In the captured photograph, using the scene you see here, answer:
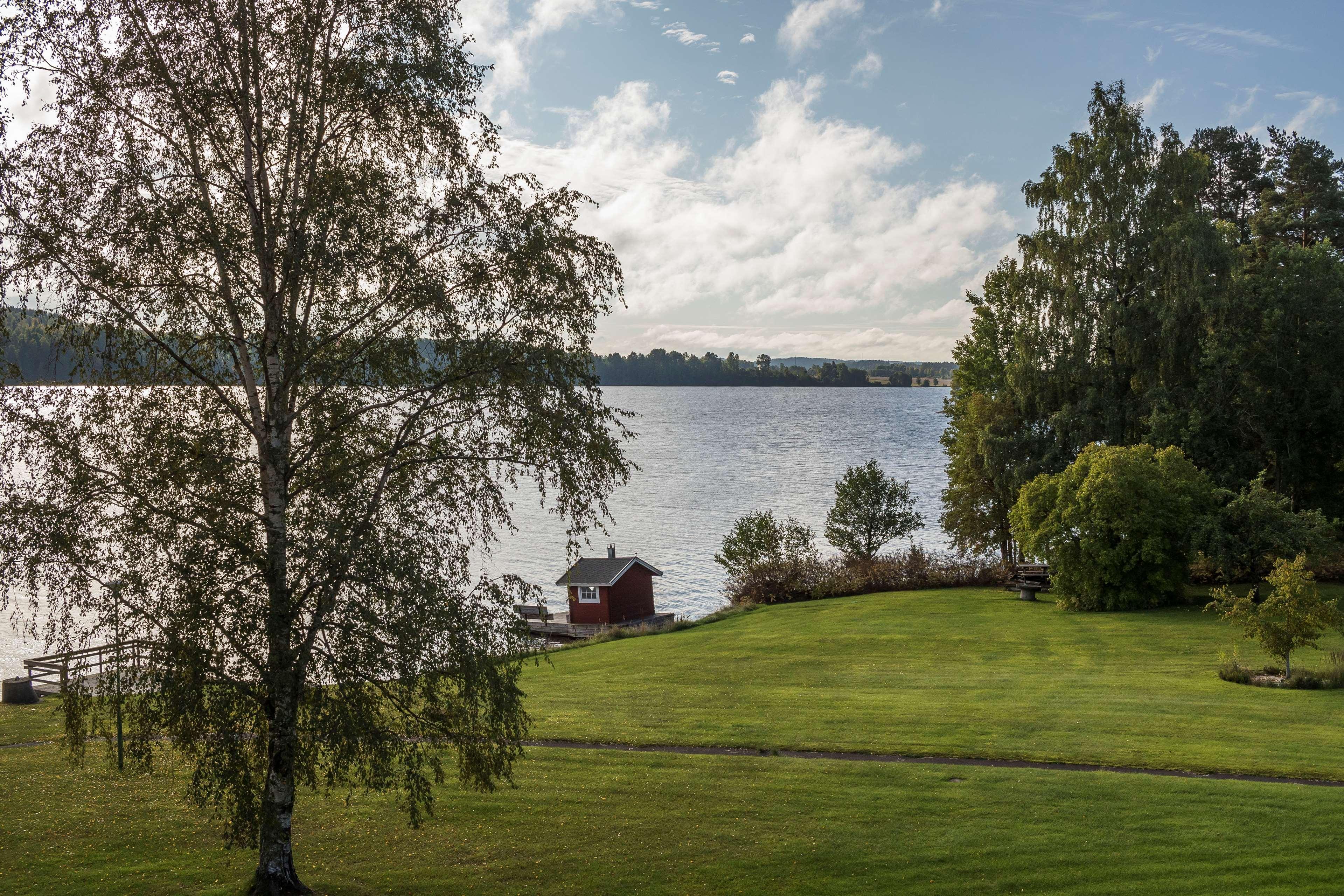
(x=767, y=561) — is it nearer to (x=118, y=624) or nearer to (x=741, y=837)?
(x=741, y=837)

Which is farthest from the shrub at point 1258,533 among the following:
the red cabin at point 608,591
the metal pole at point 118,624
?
the metal pole at point 118,624

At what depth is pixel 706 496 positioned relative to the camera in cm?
8469

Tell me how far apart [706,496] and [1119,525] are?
5384 cm

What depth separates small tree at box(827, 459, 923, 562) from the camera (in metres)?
51.1

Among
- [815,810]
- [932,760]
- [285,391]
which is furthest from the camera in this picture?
[932,760]

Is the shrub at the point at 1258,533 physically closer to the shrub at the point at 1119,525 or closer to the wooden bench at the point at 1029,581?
the shrub at the point at 1119,525

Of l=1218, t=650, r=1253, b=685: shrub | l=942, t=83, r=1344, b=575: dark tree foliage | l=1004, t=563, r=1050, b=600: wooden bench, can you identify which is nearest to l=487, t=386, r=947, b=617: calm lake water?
l=1004, t=563, r=1050, b=600: wooden bench

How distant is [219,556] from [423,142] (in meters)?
5.82

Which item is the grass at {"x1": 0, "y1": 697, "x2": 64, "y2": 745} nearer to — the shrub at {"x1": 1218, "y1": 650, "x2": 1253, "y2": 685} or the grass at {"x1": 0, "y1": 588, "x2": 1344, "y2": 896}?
the grass at {"x1": 0, "y1": 588, "x2": 1344, "y2": 896}

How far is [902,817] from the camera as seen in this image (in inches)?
543

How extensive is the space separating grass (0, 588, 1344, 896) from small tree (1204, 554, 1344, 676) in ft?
4.29

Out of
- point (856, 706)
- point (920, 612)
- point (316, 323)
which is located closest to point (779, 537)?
point (920, 612)

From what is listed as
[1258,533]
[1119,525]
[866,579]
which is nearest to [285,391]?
[1119,525]

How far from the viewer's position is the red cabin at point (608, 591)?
4616 cm
